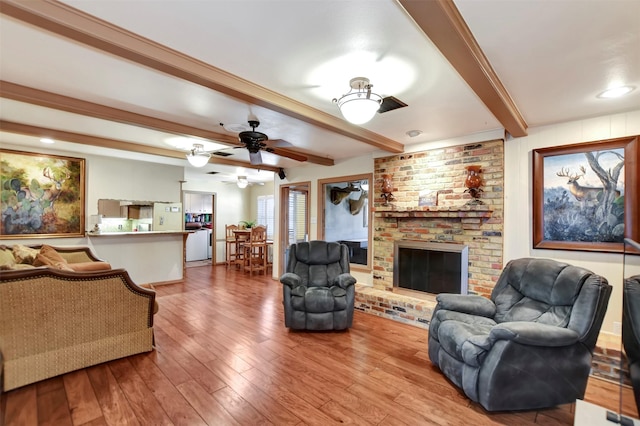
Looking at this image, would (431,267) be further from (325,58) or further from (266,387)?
(325,58)

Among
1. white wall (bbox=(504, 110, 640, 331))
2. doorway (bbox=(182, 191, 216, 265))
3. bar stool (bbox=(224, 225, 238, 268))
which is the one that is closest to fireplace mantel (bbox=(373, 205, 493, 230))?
white wall (bbox=(504, 110, 640, 331))

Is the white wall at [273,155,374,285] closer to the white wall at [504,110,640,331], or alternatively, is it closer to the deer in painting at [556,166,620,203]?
the white wall at [504,110,640,331]

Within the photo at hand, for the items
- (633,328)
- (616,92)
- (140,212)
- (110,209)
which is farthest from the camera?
(140,212)

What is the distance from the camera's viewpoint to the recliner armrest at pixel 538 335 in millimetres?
2002

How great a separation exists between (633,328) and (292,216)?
224 inches

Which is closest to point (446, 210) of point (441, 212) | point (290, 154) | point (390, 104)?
point (441, 212)

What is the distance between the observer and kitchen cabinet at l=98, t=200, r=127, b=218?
5185 mm

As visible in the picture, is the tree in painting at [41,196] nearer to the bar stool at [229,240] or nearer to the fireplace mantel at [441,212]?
the bar stool at [229,240]

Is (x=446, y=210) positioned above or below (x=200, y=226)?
above

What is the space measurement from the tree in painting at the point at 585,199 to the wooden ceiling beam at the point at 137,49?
9.36 ft

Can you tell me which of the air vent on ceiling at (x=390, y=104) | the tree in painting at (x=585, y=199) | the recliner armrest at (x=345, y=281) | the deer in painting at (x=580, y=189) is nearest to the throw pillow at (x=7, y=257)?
the recliner armrest at (x=345, y=281)

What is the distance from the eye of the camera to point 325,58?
199 cm

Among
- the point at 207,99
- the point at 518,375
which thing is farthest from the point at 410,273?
the point at 207,99

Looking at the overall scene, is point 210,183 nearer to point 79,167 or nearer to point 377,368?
point 79,167
